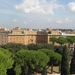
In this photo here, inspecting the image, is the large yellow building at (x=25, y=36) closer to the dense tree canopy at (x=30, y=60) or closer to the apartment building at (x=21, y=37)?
the apartment building at (x=21, y=37)

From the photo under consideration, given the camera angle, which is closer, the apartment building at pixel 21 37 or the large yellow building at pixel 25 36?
the large yellow building at pixel 25 36

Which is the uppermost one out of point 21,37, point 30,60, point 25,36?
point 25,36

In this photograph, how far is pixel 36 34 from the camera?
113812 millimetres

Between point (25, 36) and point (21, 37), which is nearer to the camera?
point (21, 37)

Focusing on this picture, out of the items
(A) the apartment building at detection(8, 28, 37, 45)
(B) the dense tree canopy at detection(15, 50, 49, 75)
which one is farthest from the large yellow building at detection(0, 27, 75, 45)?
(B) the dense tree canopy at detection(15, 50, 49, 75)

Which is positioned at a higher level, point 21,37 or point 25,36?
point 25,36

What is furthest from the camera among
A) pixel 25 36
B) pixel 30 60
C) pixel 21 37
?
pixel 25 36

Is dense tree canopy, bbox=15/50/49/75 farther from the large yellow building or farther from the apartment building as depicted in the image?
the apartment building

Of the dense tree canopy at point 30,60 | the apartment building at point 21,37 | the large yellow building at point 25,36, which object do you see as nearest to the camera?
the dense tree canopy at point 30,60

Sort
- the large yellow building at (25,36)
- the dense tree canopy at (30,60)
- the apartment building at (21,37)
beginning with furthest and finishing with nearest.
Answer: the apartment building at (21,37)
the large yellow building at (25,36)
the dense tree canopy at (30,60)

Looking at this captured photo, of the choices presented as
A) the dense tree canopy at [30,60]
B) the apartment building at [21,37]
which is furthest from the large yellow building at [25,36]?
the dense tree canopy at [30,60]

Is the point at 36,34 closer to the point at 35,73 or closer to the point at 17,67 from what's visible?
the point at 35,73

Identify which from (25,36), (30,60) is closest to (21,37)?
(25,36)

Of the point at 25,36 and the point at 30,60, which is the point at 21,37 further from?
the point at 30,60
